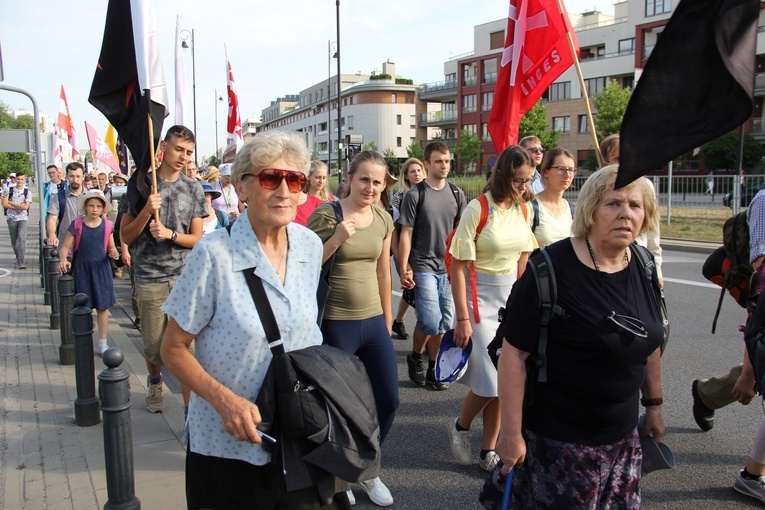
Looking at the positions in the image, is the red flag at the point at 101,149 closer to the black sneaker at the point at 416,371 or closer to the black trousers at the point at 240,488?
the black sneaker at the point at 416,371

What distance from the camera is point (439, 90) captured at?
79812mm

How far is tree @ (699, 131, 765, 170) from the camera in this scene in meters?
43.2

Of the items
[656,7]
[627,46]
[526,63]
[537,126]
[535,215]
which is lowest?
[535,215]

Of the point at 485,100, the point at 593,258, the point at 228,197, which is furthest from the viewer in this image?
the point at 485,100

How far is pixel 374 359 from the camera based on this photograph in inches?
154

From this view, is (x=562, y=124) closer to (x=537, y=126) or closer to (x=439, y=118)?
(x=537, y=126)

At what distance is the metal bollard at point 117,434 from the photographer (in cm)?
324

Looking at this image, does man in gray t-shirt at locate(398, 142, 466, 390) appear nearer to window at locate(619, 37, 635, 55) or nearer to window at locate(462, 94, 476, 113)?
window at locate(619, 37, 635, 55)

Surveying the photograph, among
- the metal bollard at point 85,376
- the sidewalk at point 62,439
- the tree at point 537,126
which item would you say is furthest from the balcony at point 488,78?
the metal bollard at point 85,376

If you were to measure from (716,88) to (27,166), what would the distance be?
243 feet

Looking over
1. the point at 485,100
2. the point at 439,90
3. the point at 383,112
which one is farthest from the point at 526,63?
the point at 383,112

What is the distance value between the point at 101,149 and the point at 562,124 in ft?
176

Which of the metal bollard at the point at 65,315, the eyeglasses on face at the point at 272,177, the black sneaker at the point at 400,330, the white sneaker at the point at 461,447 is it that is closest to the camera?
the eyeglasses on face at the point at 272,177

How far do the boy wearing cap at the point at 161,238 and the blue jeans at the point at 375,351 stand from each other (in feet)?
4.97
